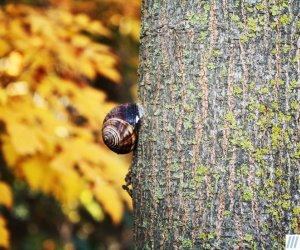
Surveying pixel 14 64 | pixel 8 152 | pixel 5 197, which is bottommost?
pixel 5 197

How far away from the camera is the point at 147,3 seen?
4.67ft

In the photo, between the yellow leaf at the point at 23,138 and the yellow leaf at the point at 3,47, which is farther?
the yellow leaf at the point at 3,47

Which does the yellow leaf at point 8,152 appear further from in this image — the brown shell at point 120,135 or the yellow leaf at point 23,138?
the brown shell at point 120,135

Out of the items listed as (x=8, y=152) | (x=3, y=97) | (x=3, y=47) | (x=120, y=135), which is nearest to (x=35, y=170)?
(x=8, y=152)

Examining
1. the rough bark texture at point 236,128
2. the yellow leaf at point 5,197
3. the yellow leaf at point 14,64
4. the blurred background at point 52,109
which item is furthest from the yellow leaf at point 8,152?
the rough bark texture at point 236,128

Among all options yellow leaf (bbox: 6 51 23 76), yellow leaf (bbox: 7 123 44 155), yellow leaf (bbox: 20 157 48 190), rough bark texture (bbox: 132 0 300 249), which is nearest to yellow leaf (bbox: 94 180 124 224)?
yellow leaf (bbox: 20 157 48 190)

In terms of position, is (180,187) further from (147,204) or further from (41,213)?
(41,213)

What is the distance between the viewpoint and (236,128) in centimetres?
124

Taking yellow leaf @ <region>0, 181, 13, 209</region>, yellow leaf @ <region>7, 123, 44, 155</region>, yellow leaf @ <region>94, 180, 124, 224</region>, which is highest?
yellow leaf @ <region>7, 123, 44, 155</region>

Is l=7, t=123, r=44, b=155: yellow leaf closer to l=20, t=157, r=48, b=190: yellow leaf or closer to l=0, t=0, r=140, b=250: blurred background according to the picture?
l=0, t=0, r=140, b=250: blurred background

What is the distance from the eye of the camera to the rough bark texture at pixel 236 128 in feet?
4.03

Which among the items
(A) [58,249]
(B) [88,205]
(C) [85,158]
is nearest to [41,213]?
(A) [58,249]

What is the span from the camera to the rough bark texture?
123cm

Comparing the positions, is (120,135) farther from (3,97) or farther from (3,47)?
(3,47)
